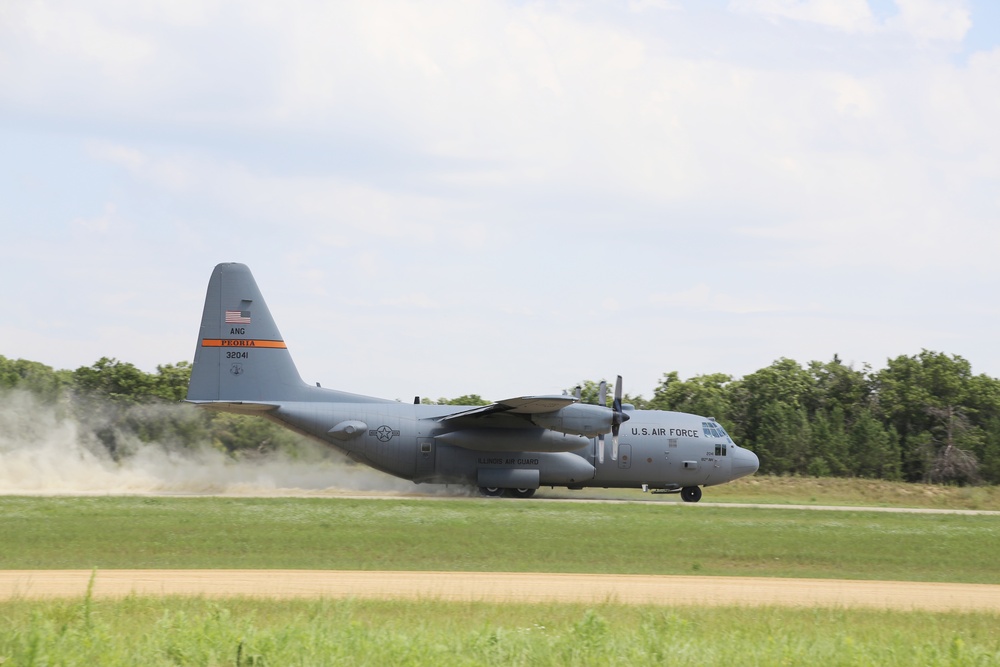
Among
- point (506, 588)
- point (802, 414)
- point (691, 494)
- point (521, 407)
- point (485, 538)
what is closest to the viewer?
point (506, 588)

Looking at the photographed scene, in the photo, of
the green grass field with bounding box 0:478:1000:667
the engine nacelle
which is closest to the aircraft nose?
the green grass field with bounding box 0:478:1000:667

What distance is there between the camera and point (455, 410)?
1555 inches

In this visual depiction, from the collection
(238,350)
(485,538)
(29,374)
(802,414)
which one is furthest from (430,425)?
(29,374)

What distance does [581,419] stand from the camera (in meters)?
37.1

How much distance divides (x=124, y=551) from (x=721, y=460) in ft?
80.5

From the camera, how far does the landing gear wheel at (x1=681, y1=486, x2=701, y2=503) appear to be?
136 feet

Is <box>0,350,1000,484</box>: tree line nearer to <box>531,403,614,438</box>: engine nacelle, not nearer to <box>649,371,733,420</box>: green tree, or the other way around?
<box>649,371,733,420</box>: green tree

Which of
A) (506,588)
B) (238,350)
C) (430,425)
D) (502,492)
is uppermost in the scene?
(238,350)

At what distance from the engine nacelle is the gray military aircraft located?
4 cm

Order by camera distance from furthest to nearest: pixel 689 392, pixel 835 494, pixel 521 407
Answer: pixel 689 392 → pixel 835 494 → pixel 521 407

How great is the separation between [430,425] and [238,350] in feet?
25.1

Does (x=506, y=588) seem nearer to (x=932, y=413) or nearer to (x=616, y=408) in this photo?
(x=616, y=408)

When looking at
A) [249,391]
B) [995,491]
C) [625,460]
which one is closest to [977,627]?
[625,460]

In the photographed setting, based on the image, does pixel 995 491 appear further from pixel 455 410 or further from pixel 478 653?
pixel 478 653
